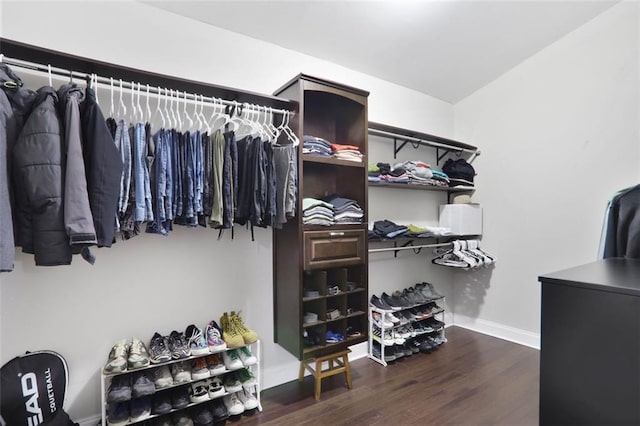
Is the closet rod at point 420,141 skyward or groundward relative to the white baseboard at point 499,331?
skyward

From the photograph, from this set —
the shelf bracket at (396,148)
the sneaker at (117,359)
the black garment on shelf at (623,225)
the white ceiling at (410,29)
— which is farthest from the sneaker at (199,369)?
the black garment on shelf at (623,225)

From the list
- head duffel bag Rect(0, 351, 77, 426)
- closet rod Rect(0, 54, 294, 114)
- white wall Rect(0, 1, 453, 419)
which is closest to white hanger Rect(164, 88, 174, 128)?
closet rod Rect(0, 54, 294, 114)

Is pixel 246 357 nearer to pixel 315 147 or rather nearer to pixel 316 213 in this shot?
pixel 316 213

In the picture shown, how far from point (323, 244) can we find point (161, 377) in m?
1.17

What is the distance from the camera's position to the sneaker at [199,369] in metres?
1.71

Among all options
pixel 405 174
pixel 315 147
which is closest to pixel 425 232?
pixel 405 174

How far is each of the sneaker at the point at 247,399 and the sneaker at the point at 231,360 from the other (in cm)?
25

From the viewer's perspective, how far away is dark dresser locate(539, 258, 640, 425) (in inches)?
32.1

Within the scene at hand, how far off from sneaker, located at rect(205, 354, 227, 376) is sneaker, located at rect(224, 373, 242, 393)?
0.14m

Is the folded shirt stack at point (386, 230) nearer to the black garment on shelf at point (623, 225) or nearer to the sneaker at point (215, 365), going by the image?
the black garment on shelf at point (623, 225)

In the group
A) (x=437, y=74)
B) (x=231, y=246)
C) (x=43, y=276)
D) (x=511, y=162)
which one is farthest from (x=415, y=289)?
(x=43, y=276)

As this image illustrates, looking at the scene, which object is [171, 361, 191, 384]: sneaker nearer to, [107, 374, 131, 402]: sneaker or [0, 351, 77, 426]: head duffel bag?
[107, 374, 131, 402]: sneaker

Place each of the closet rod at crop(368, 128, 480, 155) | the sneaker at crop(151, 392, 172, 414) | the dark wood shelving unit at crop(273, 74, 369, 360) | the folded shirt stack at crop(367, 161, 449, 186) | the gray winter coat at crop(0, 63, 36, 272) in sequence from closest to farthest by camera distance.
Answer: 1. the gray winter coat at crop(0, 63, 36, 272)
2. the sneaker at crop(151, 392, 172, 414)
3. the dark wood shelving unit at crop(273, 74, 369, 360)
4. the folded shirt stack at crop(367, 161, 449, 186)
5. the closet rod at crop(368, 128, 480, 155)

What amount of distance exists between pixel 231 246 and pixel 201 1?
155 centimetres
